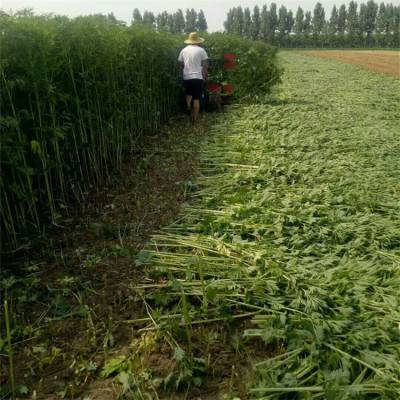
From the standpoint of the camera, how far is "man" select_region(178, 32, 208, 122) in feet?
32.3

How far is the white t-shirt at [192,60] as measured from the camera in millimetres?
9805

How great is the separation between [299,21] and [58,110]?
132 metres

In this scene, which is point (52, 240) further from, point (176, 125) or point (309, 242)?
point (176, 125)

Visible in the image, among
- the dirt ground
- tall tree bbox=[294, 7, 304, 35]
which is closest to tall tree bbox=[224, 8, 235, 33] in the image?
tall tree bbox=[294, 7, 304, 35]

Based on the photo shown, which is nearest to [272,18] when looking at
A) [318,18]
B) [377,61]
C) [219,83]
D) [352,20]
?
[318,18]

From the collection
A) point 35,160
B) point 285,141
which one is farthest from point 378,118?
point 35,160

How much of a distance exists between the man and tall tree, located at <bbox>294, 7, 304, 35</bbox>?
122978 millimetres

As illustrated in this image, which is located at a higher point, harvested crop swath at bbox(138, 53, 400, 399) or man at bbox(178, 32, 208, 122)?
man at bbox(178, 32, 208, 122)

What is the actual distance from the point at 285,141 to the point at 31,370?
600cm

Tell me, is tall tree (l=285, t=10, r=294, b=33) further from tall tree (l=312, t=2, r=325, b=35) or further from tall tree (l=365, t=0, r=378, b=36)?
tall tree (l=365, t=0, r=378, b=36)

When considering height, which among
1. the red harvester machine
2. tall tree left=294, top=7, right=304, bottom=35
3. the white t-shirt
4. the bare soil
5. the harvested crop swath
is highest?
tall tree left=294, top=7, right=304, bottom=35

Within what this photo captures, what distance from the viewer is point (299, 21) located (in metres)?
122

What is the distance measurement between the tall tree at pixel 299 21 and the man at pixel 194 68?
122978 millimetres

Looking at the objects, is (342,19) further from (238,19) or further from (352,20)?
(238,19)
